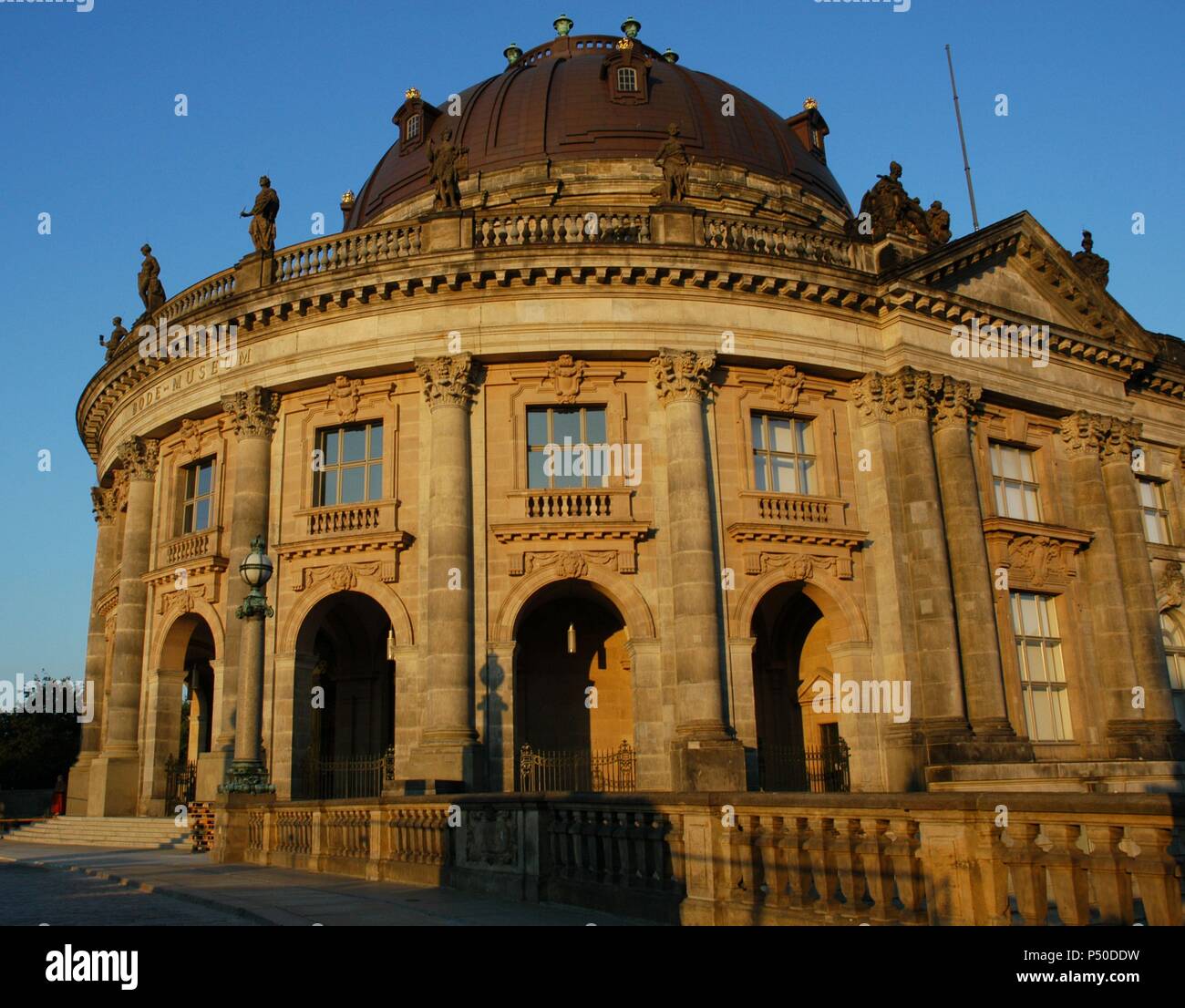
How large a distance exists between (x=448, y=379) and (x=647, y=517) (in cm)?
519

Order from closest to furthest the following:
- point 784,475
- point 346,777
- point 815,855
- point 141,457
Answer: point 815,855
point 346,777
point 784,475
point 141,457

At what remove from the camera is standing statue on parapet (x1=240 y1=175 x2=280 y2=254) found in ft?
85.1

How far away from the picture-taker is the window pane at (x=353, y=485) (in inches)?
975

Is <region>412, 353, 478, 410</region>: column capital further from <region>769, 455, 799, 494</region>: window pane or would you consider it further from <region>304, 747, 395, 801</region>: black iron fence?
<region>304, 747, 395, 801</region>: black iron fence

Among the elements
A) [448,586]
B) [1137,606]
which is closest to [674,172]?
[448,586]

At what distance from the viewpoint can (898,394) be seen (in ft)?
82.0

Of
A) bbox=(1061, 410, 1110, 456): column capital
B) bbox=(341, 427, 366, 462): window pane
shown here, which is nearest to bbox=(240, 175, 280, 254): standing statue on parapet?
bbox=(341, 427, 366, 462): window pane

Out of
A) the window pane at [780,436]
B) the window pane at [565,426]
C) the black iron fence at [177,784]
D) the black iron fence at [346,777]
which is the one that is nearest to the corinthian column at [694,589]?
the window pane at [565,426]

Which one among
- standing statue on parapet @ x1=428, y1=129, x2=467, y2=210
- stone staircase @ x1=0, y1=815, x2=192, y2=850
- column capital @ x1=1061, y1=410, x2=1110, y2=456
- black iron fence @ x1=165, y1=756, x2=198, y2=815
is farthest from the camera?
column capital @ x1=1061, y1=410, x2=1110, y2=456

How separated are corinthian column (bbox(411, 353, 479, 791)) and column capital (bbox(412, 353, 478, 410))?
20 mm

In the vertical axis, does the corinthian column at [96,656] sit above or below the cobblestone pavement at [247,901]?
above

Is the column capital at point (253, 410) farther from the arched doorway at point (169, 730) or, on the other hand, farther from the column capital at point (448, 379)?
A: the arched doorway at point (169, 730)

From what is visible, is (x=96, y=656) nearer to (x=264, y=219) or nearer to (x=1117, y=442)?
(x=264, y=219)

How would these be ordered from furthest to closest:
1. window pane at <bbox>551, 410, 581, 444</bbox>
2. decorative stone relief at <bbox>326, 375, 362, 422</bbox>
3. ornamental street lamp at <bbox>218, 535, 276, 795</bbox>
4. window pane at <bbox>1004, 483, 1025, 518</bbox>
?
1. window pane at <bbox>1004, 483, 1025, 518</bbox>
2. decorative stone relief at <bbox>326, 375, 362, 422</bbox>
3. window pane at <bbox>551, 410, 581, 444</bbox>
4. ornamental street lamp at <bbox>218, 535, 276, 795</bbox>
